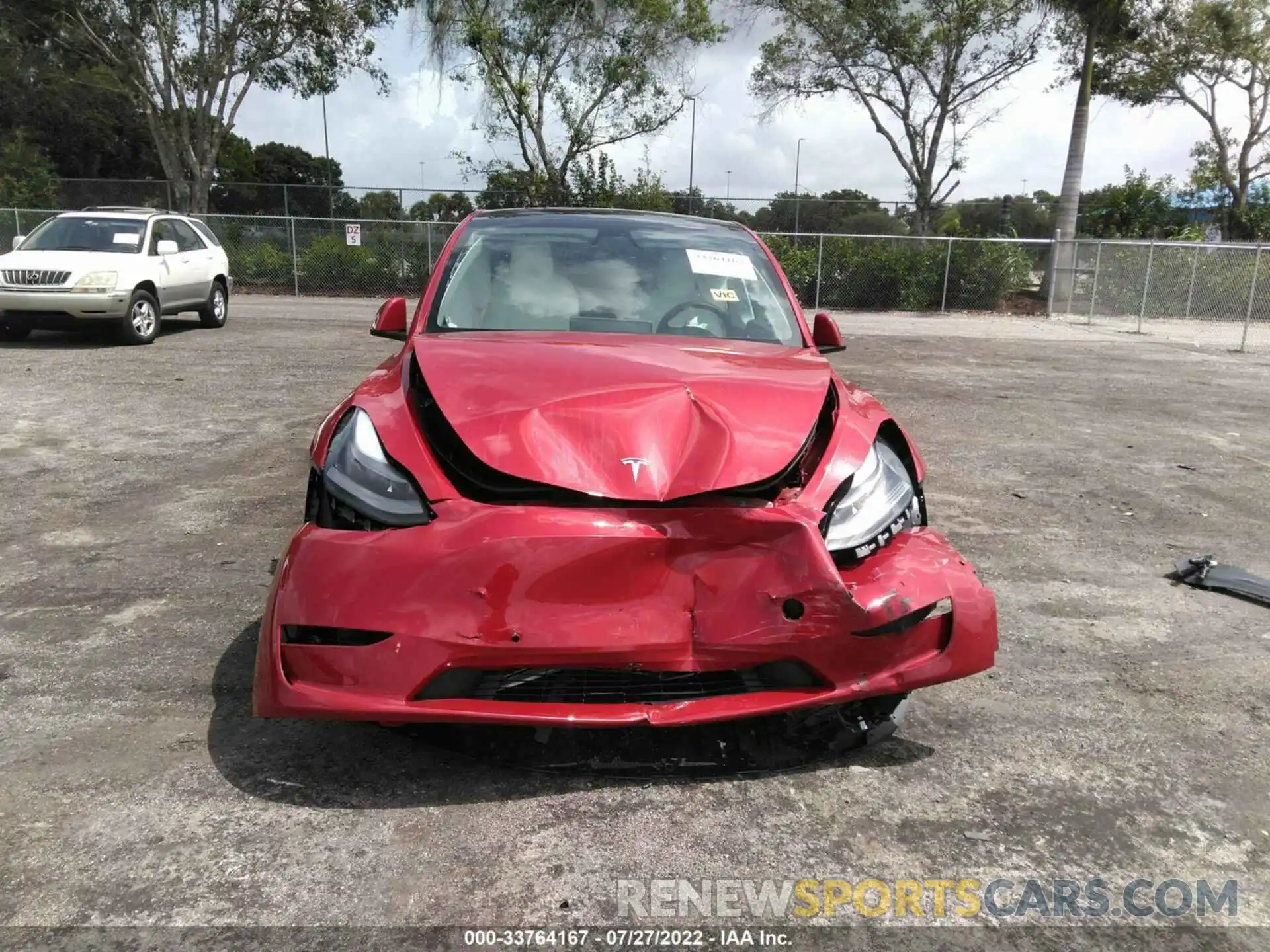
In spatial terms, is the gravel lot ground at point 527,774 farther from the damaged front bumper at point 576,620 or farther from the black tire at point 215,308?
the black tire at point 215,308

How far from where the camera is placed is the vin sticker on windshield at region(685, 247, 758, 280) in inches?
151

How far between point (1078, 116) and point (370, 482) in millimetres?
24783

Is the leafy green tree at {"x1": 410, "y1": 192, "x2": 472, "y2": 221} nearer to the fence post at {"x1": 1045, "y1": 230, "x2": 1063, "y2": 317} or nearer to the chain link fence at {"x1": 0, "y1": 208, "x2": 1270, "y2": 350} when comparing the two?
the chain link fence at {"x1": 0, "y1": 208, "x2": 1270, "y2": 350}

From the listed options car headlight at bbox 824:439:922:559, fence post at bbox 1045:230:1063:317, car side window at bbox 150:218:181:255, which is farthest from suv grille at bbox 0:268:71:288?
fence post at bbox 1045:230:1063:317

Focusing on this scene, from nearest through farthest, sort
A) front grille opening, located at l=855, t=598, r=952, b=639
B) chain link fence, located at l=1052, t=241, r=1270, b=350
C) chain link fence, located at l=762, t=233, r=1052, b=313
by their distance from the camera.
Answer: front grille opening, located at l=855, t=598, r=952, b=639, chain link fence, located at l=1052, t=241, r=1270, b=350, chain link fence, located at l=762, t=233, r=1052, b=313

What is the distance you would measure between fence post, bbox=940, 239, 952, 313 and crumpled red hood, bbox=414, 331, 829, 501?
20723 millimetres

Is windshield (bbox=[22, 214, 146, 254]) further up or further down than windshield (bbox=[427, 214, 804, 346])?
further up

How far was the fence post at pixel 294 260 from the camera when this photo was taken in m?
22.7

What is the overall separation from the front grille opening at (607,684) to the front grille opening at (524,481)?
415mm

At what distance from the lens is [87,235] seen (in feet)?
38.6

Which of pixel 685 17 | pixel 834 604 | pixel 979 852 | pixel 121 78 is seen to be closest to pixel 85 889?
pixel 834 604

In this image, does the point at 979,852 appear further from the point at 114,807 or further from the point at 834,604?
the point at 114,807

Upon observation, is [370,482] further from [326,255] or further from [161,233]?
[326,255]

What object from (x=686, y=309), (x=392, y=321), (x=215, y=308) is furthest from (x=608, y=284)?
(x=215, y=308)
